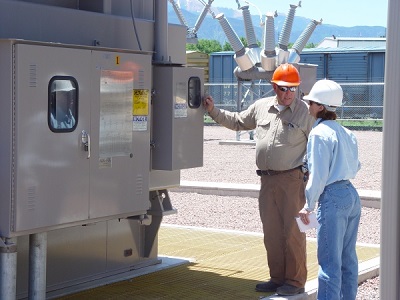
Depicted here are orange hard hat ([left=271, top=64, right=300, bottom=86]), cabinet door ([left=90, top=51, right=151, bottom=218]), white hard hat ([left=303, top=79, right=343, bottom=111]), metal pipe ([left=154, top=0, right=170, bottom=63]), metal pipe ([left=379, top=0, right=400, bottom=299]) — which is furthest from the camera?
metal pipe ([left=154, top=0, right=170, bottom=63])

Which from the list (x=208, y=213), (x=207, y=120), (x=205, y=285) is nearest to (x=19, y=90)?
(x=205, y=285)

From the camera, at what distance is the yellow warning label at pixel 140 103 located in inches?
280

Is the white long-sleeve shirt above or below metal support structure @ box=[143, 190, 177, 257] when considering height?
above

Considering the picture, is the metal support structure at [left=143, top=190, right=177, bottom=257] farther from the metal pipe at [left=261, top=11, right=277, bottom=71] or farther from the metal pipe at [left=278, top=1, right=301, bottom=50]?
the metal pipe at [left=278, top=1, right=301, bottom=50]

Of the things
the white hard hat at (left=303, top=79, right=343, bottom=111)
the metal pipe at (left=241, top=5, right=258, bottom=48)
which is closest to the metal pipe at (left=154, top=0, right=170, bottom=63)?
the white hard hat at (left=303, top=79, right=343, bottom=111)

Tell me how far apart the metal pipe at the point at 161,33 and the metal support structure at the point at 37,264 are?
2.11 m

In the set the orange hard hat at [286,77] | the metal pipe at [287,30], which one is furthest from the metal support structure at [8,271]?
the metal pipe at [287,30]

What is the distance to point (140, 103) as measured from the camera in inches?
283

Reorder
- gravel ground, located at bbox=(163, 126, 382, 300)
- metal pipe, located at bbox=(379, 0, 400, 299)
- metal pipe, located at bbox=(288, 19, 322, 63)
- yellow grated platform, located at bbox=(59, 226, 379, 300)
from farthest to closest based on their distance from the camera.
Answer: metal pipe, located at bbox=(288, 19, 322, 63)
gravel ground, located at bbox=(163, 126, 382, 300)
yellow grated platform, located at bbox=(59, 226, 379, 300)
metal pipe, located at bbox=(379, 0, 400, 299)

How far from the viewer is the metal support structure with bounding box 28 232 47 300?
253 inches

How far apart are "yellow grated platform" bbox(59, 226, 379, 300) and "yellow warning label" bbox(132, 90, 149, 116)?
Answer: 156 centimetres

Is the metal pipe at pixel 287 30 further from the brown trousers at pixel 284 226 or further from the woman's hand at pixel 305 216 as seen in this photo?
the woman's hand at pixel 305 216

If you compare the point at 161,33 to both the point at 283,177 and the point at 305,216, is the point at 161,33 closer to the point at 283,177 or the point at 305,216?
the point at 283,177

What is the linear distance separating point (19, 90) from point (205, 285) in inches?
111
